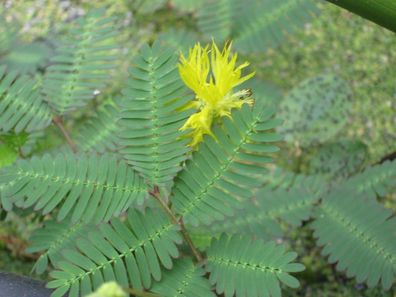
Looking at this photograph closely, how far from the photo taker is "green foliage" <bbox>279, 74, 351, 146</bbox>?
1419mm

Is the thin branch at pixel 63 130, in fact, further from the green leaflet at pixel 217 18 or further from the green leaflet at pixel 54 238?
the green leaflet at pixel 217 18

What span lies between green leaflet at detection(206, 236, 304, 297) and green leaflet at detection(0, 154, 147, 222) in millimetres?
125

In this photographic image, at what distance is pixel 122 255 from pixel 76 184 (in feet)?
0.37

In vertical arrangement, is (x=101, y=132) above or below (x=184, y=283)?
above

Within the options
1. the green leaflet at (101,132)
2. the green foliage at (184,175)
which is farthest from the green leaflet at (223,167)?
the green leaflet at (101,132)

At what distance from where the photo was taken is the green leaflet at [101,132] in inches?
43.3

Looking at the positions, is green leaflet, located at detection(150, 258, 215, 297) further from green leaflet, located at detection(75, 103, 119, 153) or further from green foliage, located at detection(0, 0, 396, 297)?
green leaflet, located at detection(75, 103, 119, 153)

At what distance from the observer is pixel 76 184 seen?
0.87 m

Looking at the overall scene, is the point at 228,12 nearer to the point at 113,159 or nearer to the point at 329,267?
the point at 329,267

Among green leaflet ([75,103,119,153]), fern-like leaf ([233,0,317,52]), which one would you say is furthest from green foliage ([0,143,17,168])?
fern-like leaf ([233,0,317,52])

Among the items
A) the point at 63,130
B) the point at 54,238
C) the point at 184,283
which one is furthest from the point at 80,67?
the point at 184,283

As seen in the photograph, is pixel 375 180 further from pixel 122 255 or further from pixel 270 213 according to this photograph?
pixel 122 255

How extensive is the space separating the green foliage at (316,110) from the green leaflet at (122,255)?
2.12 ft

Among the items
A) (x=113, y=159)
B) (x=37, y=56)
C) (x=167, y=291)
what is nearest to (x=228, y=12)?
(x=37, y=56)
